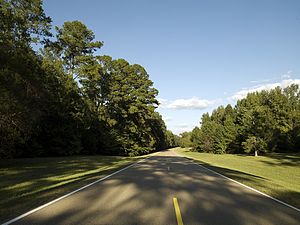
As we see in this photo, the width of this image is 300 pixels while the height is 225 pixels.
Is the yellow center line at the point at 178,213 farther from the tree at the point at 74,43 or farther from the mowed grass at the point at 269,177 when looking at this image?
the tree at the point at 74,43

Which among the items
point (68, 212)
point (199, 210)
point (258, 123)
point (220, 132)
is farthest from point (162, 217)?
point (220, 132)

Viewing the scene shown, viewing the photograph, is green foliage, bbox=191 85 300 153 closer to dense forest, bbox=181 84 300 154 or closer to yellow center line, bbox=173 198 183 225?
dense forest, bbox=181 84 300 154

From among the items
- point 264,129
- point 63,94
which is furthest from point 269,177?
point 264,129

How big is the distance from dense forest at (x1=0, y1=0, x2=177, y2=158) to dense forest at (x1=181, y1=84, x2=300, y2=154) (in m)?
22.0

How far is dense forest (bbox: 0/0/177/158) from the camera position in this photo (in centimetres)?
1927

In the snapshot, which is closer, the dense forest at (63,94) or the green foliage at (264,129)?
the dense forest at (63,94)

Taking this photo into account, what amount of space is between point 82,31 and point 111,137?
59.5 feet

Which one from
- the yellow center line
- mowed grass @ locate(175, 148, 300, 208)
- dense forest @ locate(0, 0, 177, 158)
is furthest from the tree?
the yellow center line

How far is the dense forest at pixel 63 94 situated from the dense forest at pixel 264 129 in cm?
2203

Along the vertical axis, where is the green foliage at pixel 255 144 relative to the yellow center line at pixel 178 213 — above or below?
above

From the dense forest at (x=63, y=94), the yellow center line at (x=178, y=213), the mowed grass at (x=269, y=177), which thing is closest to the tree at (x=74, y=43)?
the dense forest at (x=63, y=94)

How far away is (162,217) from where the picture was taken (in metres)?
6.15

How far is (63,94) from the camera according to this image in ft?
102

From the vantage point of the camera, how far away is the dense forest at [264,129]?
167 ft
